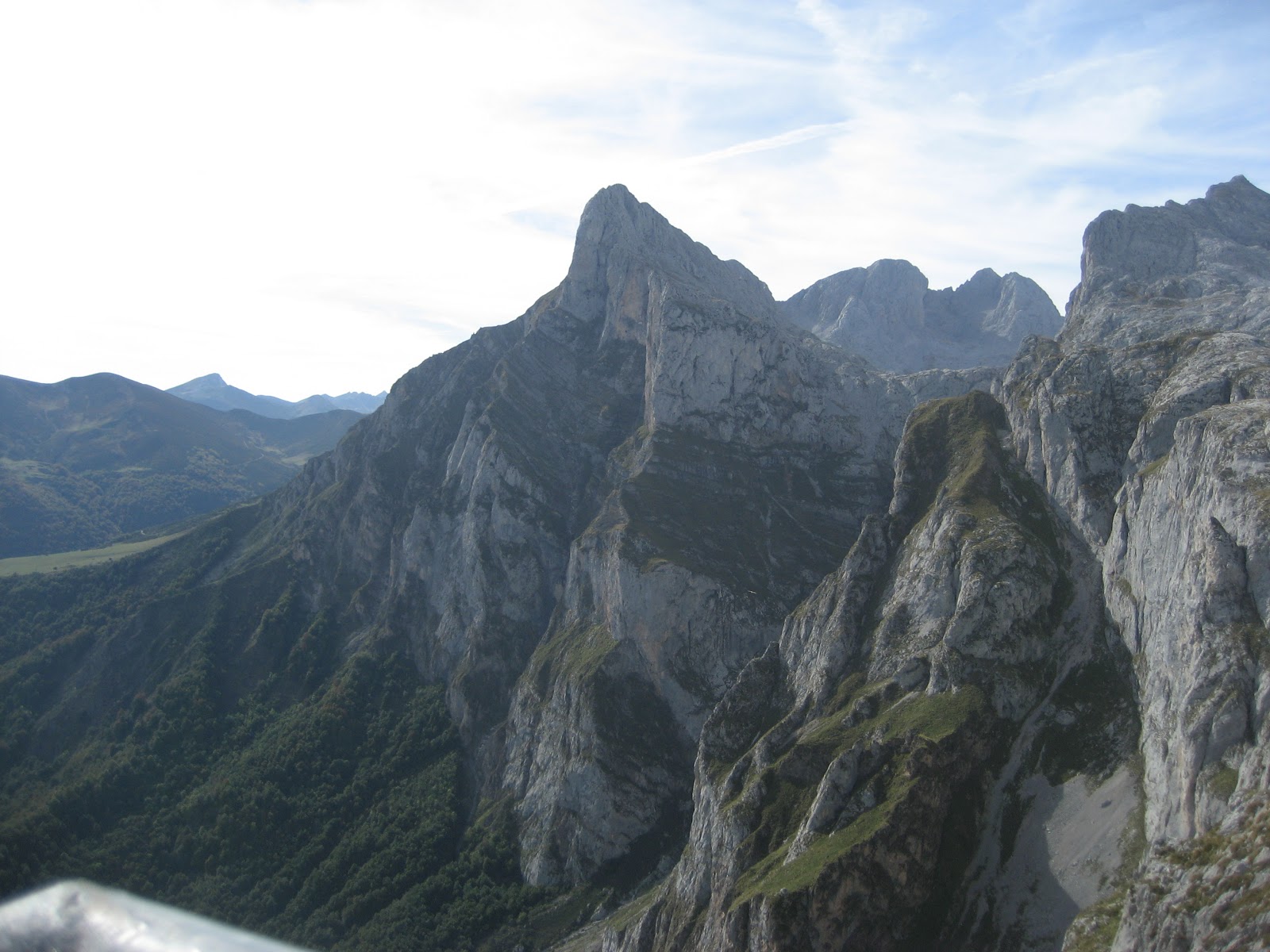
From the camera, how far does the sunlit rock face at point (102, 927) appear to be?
98.6ft

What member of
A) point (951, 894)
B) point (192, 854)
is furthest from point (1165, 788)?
point (192, 854)

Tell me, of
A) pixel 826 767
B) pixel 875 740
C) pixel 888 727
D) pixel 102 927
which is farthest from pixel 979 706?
pixel 102 927

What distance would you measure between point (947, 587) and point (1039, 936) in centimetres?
4534

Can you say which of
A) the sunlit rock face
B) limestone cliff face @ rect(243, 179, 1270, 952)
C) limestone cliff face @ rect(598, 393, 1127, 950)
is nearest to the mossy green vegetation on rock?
limestone cliff face @ rect(598, 393, 1127, 950)

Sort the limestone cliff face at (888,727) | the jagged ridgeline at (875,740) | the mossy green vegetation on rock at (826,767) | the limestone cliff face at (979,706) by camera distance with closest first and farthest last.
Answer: the limestone cliff face at (979,706) < the jagged ridgeline at (875,740) < the limestone cliff face at (888,727) < the mossy green vegetation on rock at (826,767)

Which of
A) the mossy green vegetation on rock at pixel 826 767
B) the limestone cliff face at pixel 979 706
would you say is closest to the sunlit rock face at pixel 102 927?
the limestone cliff face at pixel 979 706

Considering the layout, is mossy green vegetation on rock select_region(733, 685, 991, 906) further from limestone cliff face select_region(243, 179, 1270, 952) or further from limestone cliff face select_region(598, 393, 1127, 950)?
limestone cliff face select_region(243, 179, 1270, 952)

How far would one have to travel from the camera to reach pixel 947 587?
119 m

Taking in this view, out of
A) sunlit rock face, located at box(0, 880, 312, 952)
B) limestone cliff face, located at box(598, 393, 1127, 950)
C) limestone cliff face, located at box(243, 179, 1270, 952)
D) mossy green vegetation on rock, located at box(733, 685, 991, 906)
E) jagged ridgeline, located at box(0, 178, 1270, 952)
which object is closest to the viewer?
sunlit rock face, located at box(0, 880, 312, 952)

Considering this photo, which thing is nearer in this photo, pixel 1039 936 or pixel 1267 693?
pixel 1267 693

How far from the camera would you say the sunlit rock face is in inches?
1183

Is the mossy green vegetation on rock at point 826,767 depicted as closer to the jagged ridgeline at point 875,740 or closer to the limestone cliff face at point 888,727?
the limestone cliff face at point 888,727

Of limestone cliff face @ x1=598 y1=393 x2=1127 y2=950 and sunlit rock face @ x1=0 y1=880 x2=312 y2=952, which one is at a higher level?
sunlit rock face @ x1=0 y1=880 x2=312 y2=952

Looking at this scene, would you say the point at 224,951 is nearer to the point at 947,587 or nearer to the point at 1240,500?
the point at 1240,500
